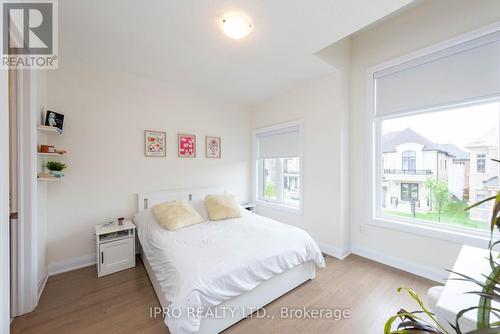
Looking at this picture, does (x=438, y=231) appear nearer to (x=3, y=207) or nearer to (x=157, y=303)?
(x=157, y=303)

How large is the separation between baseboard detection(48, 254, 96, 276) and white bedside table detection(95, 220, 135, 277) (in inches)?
16.2

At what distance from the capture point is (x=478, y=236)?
2.08 meters

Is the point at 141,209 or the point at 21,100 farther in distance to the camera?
the point at 141,209

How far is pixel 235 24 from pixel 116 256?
112 inches

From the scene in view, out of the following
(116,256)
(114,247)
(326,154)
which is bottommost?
(116,256)

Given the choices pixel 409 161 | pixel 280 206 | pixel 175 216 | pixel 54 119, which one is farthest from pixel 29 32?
pixel 409 161

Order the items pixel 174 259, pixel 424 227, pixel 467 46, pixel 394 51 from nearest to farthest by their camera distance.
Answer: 1. pixel 174 259
2. pixel 467 46
3. pixel 424 227
4. pixel 394 51

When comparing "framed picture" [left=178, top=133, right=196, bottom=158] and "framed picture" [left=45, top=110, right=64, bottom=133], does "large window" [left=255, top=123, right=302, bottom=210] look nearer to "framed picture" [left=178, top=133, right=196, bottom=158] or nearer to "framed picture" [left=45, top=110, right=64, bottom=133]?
"framed picture" [left=178, top=133, right=196, bottom=158]

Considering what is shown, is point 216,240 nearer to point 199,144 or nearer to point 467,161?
point 199,144

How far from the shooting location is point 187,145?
3.38 metres

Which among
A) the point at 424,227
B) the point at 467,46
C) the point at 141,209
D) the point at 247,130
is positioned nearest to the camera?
the point at 467,46

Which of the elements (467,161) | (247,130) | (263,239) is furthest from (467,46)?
(247,130)

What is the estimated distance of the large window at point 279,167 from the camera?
11.5 ft

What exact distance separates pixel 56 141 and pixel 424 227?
446cm
